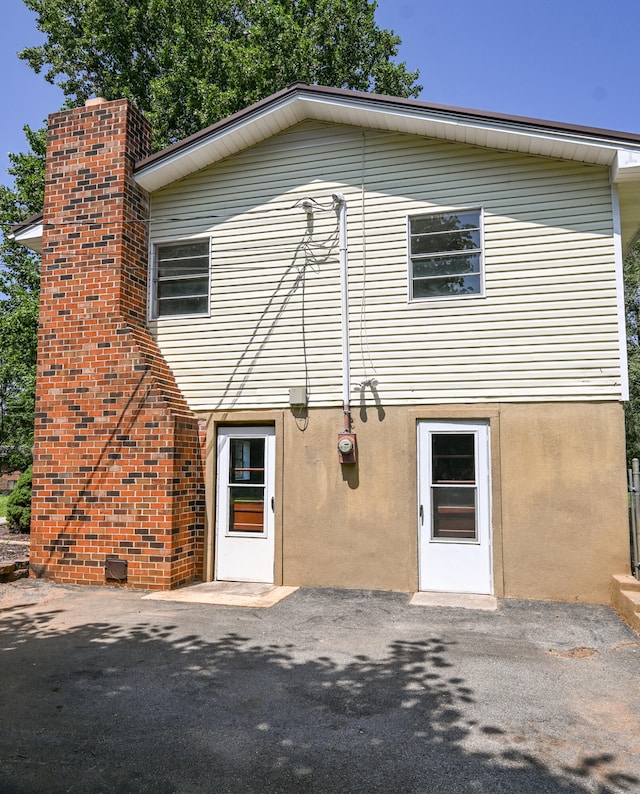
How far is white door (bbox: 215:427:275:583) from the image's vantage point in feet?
27.5

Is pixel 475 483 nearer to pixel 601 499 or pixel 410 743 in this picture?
pixel 601 499

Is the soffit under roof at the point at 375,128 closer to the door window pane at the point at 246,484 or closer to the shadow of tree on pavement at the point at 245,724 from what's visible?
the door window pane at the point at 246,484

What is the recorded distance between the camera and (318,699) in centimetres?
438

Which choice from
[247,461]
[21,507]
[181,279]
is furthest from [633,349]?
[21,507]

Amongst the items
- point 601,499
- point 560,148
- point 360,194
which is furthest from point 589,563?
point 360,194

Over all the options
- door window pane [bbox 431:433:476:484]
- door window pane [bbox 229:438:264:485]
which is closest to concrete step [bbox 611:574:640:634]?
door window pane [bbox 431:433:476:484]

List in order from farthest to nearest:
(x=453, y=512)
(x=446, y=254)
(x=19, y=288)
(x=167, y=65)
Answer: (x=167, y=65) → (x=19, y=288) → (x=446, y=254) → (x=453, y=512)

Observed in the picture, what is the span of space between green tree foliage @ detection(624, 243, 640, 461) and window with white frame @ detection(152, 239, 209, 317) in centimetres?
1682

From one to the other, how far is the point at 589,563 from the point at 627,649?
64.0 inches

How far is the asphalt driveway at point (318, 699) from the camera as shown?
3338 mm

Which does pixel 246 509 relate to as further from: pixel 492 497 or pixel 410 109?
pixel 410 109

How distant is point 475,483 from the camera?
7.65m

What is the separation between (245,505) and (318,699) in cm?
434

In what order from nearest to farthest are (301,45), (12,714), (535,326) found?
(12,714) < (535,326) < (301,45)
